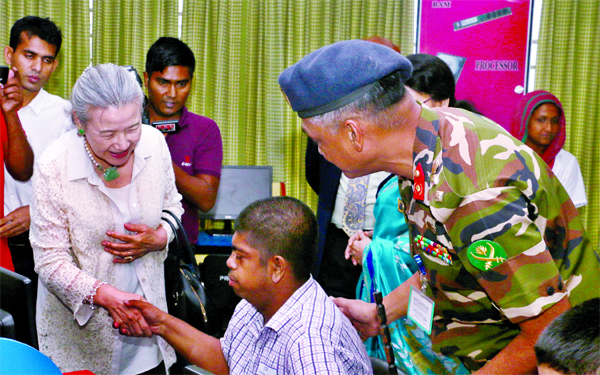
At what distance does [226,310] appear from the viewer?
13.1 feet

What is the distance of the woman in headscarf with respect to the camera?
3.92 m

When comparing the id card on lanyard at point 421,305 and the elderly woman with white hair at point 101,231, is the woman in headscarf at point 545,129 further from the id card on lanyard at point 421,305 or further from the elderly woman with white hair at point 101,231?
the elderly woman with white hair at point 101,231

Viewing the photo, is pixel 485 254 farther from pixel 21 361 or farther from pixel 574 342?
pixel 21 361

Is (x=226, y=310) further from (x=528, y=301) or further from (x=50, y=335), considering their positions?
(x=528, y=301)

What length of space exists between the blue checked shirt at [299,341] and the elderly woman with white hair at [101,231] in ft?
1.13

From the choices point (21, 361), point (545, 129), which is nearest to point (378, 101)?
point (21, 361)

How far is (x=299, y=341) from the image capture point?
1.39 metres

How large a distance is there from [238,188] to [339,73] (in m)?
3.30

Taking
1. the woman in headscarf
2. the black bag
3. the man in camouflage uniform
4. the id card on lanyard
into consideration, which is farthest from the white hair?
the woman in headscarf

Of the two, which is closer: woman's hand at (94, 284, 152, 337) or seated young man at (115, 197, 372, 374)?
seated young man at (115, 197, 372, 374)

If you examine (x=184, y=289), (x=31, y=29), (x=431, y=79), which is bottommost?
(x=184, y=289)

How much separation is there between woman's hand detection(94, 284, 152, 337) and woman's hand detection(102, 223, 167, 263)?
0.12 metres

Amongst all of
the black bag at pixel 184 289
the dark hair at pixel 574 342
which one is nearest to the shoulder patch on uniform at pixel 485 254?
the dark hair at pixel 574 342

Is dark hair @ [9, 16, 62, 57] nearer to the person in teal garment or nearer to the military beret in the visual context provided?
the person in teal garment
